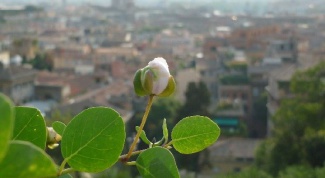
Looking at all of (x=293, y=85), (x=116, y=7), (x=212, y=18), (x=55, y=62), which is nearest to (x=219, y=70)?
(x=55, y=62)

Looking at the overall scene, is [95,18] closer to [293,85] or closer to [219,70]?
[219,70]

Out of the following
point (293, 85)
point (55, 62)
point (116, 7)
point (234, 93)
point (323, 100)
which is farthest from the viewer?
point (116, 7)

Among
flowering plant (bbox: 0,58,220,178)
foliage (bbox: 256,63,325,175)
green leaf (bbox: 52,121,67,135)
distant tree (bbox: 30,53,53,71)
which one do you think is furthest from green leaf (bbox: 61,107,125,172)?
distant tree (bbox: 30,53,53,71)

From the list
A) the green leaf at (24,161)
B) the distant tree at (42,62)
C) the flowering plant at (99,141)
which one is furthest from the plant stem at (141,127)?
the distant tree at (42,62)

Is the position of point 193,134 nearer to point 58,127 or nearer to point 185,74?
point 58,127

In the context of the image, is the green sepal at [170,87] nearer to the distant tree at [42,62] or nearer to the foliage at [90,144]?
the foliage at [90,144]
